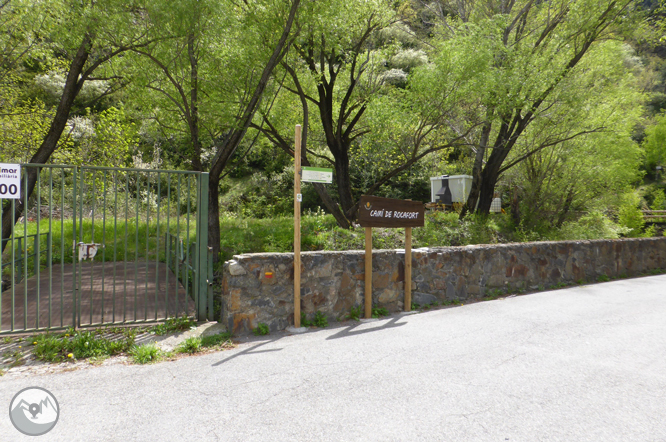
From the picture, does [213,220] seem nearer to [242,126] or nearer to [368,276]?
[242,126]

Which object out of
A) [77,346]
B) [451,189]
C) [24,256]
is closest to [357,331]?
[77,346]

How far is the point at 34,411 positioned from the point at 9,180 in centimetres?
260

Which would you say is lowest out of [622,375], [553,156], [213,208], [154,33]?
[622,375]

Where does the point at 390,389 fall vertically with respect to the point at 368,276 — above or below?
below

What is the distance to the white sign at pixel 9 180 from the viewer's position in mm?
4497

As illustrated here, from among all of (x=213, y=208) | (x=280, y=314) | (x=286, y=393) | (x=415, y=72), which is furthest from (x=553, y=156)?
(x=286, y=393)

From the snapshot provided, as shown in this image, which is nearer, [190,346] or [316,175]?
[190,346]

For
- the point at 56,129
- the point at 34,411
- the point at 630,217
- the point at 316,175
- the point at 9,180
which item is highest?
the point at 56,129

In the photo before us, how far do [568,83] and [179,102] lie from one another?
447 inches

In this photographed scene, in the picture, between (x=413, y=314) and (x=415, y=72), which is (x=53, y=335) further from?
(x=415, y=72)

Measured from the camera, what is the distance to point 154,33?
26.0 ft

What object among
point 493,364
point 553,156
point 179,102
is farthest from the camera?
point 553,156

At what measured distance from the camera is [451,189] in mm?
18422

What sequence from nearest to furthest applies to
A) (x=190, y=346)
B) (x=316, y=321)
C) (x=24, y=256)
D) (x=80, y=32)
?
(x=190, y=346)
(x=316, y=321)
(x=24, y=256)
(x=80, y=32)
